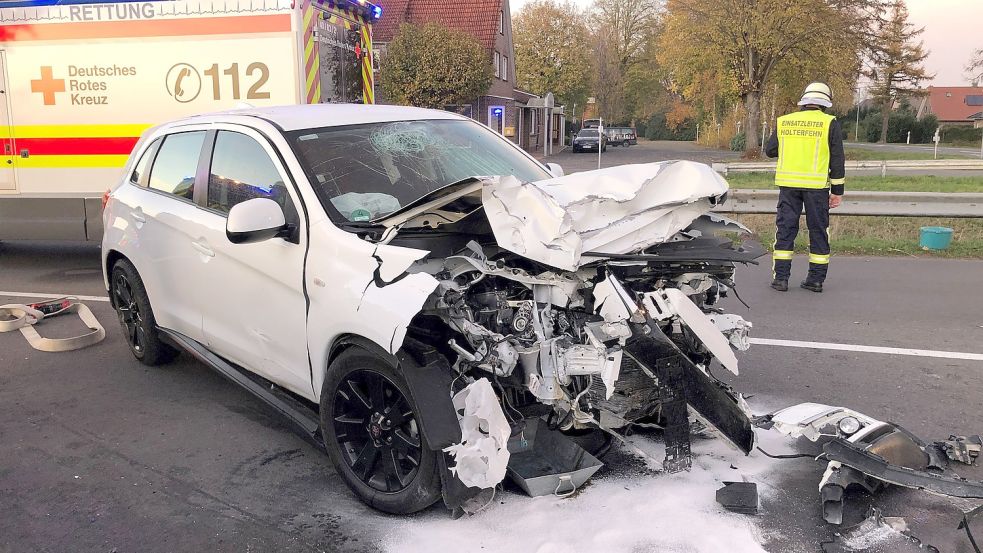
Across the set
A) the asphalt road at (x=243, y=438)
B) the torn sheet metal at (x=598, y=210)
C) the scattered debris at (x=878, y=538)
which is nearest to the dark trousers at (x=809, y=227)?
the asphalt road at (x=243, y=438)

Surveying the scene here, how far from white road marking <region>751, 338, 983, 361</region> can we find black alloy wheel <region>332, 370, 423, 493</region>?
3.49 m

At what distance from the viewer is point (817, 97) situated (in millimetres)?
7508

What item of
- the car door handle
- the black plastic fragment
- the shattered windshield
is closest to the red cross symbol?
the car door handle

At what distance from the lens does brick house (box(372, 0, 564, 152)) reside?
35719mm

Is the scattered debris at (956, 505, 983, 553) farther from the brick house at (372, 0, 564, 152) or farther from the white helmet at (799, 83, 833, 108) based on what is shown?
the brick house at (372, 0, 564, 152)

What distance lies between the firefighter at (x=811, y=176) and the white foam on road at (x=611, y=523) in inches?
174

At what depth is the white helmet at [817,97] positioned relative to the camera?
24.6 ft

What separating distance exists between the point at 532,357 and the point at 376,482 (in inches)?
36.8

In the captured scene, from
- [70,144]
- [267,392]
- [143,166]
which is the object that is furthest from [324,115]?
[70,144]

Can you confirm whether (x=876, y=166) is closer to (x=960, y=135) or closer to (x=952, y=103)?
(x=960, y=135)

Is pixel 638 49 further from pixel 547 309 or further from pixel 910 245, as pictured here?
pixel 547 309

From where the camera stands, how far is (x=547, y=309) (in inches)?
131

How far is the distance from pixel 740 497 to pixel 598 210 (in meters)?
1.42

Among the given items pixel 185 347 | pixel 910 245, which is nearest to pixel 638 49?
pixel 910 245
